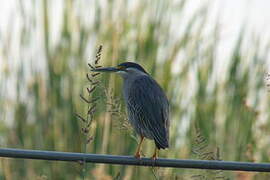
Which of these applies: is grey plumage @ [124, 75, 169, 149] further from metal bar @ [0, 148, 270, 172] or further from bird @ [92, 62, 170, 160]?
metal bar @ [0, 148, 270, 172]

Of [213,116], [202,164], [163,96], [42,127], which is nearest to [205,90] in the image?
[213,116]

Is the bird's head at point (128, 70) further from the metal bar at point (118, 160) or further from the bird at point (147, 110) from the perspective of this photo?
the metal bar at point (118, 160)

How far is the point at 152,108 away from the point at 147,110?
0.04 metres

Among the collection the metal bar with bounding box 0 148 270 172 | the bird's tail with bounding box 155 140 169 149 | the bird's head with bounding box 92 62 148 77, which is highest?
the bird's head with bounding box 92 62 148 77

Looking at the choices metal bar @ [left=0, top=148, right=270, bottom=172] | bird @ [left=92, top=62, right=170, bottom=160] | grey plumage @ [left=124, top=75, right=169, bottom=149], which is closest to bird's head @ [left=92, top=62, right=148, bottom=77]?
bird @ [left=92, top=62, right=170, bottom=160]

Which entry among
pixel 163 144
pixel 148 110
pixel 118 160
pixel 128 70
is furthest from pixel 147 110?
pixel 118 160

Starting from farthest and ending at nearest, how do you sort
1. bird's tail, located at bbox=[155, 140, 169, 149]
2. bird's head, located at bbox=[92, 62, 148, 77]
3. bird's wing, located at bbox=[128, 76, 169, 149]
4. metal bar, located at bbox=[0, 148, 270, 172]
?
bird's head, located at bbox=[92, 62, 148, 77] → bird's wing, located at bbox=[128, 76, 169, 149] → bird's tail, located at bbox=[155, 140, 169, 149] → metal bar, located at bbox=[0, 148, 270, 172]

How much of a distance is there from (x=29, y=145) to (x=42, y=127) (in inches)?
9.9

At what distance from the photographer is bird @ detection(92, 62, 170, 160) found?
263 inches

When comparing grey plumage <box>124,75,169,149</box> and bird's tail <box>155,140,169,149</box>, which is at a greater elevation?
grey plumage <box>124,75,169,149</box>

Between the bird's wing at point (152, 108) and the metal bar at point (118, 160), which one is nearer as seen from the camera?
the metal bar at point (118, 160)

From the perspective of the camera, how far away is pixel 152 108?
6887 mm

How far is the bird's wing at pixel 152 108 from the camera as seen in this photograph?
263 inches

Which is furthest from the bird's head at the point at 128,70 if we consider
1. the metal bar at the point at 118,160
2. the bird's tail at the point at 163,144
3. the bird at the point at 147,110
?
the metal bar at the point at 118,160
